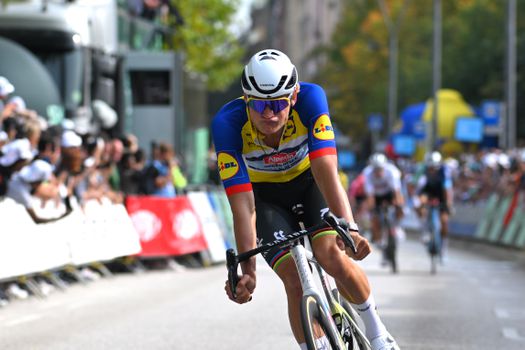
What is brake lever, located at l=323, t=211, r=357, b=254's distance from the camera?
22.5 feet

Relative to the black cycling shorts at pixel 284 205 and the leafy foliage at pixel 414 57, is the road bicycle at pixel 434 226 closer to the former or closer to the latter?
the black cycling shorts at pixel 284 205

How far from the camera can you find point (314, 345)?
6.81m

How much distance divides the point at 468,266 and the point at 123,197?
6.11 metres

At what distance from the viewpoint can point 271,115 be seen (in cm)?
716

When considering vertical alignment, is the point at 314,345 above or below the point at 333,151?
below

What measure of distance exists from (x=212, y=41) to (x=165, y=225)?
34.2 m

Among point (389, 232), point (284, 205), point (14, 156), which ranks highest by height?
point (284, 205)

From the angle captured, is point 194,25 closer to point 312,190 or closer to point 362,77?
point 362,77

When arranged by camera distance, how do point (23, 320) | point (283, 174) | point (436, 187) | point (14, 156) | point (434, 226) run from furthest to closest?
point (436, 187) → point (434, 226) → point (14, 156) → point (23, 320) → point (283, 174)

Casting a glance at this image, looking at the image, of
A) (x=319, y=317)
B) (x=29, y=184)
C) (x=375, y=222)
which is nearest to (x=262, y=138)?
(x=319, y=317)

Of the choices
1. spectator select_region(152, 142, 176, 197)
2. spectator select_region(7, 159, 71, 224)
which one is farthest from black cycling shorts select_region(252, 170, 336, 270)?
spectator select_region(152, 142, 176, 197)

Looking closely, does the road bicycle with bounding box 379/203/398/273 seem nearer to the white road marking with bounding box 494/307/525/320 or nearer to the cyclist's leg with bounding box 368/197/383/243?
the cyclist's leg with bounding box 368/197/383/243

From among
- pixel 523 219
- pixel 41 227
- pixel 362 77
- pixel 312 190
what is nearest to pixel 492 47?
pixel 362 77

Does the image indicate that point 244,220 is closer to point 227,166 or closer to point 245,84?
point 227,166
